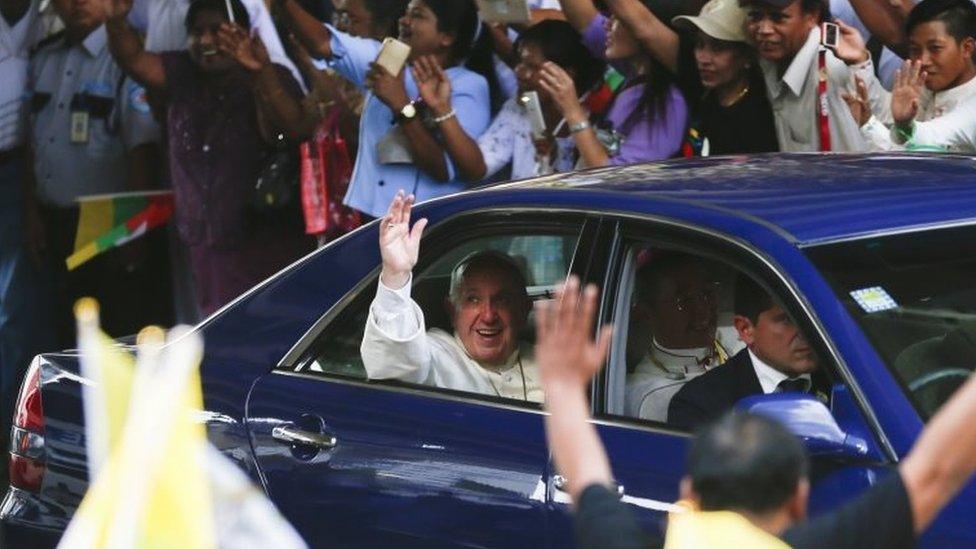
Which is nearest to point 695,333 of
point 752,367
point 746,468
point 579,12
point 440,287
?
point 752,367

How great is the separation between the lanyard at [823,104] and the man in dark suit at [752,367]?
260 centimetres

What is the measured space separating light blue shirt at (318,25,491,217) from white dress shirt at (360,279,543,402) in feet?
10.5

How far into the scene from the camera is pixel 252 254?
9.60m

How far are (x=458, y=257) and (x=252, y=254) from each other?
415 centimetres

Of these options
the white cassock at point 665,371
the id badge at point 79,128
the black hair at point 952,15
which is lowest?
the white cassock at point 665,371

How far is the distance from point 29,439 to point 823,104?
3009 mm

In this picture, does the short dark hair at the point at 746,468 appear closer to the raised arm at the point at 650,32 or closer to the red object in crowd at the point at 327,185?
the raised arm at the point at 650,32

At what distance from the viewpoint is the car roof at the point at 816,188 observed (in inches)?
184

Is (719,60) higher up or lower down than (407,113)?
higher up

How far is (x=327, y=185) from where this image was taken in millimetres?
9094

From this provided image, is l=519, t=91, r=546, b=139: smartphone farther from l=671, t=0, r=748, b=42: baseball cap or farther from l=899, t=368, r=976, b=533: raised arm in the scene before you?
l=899, t=368, r=976, b=533: raised arm

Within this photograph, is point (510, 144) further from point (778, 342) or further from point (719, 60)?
point (778, 342)

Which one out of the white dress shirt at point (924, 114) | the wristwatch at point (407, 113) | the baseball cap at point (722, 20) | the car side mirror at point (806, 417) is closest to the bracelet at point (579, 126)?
the baseball cap at point (722, 20)

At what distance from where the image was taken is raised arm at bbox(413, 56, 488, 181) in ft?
28.0
